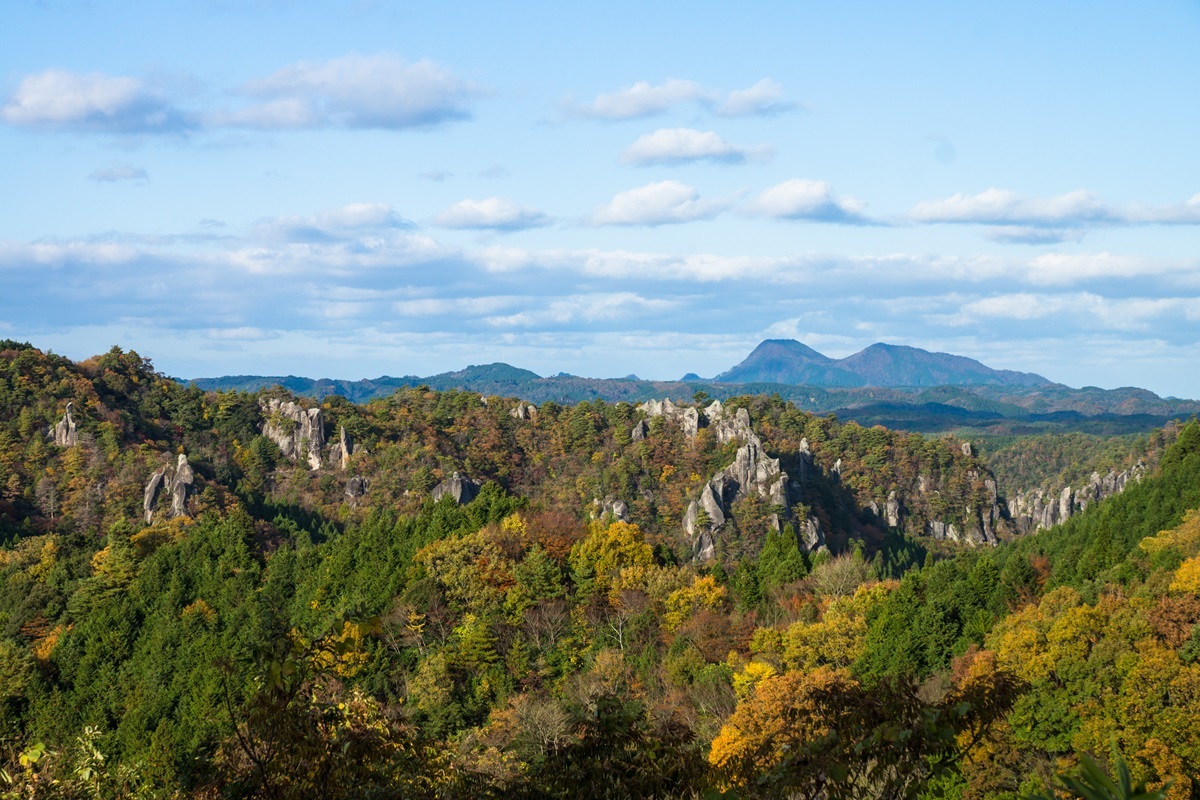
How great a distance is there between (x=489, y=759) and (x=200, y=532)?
146 ft

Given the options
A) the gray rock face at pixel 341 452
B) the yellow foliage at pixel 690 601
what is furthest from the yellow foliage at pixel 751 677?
the gray rock face at pixel 341 452

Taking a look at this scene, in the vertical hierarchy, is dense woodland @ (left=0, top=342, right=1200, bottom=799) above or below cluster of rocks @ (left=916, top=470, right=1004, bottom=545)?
above

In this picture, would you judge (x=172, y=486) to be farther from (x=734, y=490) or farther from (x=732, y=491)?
(x=734, y=490)

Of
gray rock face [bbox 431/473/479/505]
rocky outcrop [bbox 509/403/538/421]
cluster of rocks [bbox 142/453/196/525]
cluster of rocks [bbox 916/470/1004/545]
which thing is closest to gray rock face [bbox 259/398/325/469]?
gray rock face [bbox 431/473/479/505]

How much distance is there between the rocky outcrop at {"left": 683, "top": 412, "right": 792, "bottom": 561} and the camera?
11175 cm

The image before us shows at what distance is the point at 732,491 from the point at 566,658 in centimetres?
7287

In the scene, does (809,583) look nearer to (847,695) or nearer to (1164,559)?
(1164,559)

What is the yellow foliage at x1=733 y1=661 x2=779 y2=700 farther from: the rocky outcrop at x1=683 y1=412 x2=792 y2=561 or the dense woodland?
the rocky outcrop at x1=683 y1=412 x2=792 y2=561

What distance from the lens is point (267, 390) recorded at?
142875 millimetres

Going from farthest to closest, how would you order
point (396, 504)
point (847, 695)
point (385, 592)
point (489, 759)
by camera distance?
point (396, 504) → point (385, 592) → point (489, 759) → point (847, 695)

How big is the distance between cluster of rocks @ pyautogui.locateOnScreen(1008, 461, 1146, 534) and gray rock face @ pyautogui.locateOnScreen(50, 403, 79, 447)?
11725 cm

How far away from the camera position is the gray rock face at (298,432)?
126625 millimetres

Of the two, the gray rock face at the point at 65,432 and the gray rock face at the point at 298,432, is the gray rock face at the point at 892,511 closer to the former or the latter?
the gray rock face at the point at 298,432

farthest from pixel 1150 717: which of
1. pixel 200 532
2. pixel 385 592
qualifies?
pixel 200 532
